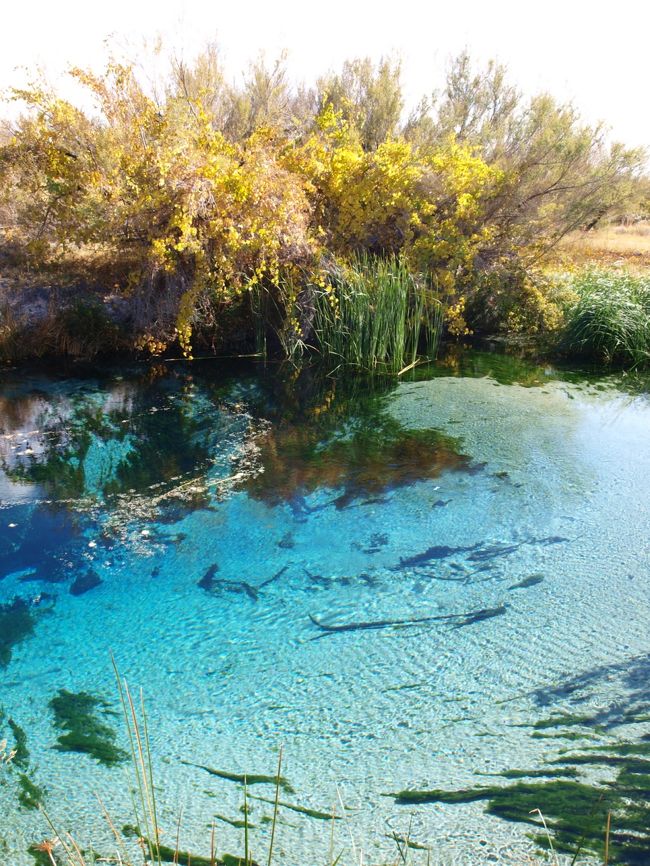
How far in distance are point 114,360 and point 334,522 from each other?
479 cm

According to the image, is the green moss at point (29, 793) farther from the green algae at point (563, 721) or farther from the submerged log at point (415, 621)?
the green algae at point (563, 721)

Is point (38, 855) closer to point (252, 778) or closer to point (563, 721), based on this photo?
point (252, 778)

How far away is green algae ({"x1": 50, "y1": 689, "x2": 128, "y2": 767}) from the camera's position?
250cm

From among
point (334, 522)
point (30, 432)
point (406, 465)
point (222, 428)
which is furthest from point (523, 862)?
point (30, 432)

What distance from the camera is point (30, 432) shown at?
605 centimetres

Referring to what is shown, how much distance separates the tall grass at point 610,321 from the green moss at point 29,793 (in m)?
7.22

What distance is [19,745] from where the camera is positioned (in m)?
2.55

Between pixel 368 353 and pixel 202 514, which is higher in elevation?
pixel 368 353

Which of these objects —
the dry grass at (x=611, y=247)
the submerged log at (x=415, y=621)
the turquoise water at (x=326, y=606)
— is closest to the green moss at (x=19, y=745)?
the turquoise water at (x=326, y=606)

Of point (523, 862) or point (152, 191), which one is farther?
point (152, 191)

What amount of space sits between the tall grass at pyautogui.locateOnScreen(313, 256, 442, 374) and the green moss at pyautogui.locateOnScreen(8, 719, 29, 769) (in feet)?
18.4

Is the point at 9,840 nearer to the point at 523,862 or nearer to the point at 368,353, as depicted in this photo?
the point at 523,862

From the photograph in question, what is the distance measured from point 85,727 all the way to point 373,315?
5675 millimetres

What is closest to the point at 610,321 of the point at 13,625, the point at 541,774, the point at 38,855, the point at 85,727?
the point at 541,774
